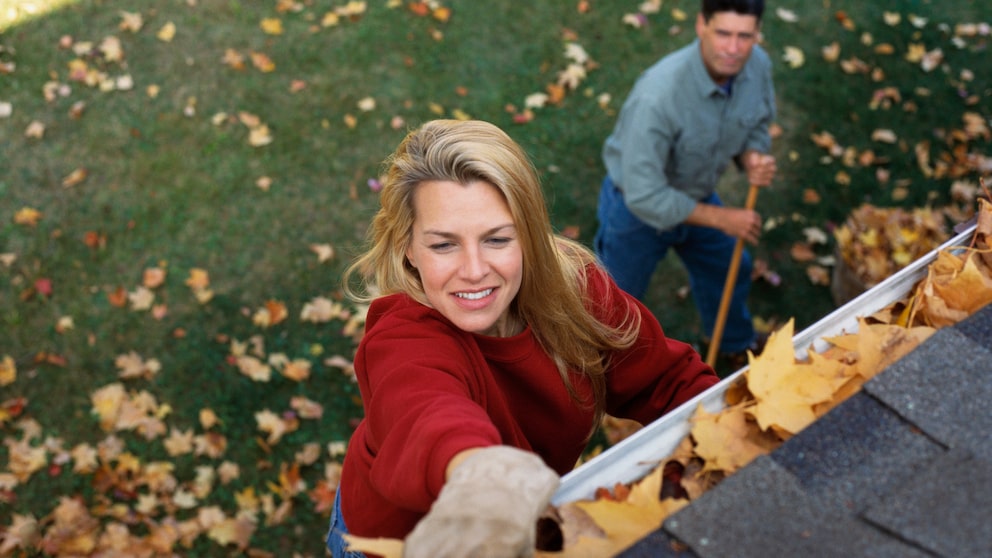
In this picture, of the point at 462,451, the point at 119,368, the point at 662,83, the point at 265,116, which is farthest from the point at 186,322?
the point at 462,451

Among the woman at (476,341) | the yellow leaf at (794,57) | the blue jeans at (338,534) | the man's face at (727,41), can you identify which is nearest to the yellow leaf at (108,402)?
the blue jeans at (338,534)

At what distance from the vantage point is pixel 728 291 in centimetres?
418

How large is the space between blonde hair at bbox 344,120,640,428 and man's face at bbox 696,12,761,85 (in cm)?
183

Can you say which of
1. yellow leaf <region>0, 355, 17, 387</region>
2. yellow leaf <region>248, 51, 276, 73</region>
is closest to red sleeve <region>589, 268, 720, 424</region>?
yellow leaf <region>0, 355, 17, 387</region>

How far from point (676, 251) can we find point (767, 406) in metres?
3.02

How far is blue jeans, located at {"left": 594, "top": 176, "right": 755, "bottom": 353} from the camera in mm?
4094

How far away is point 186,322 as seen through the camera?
16.3 feet

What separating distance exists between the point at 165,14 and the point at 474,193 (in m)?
→ 6.20

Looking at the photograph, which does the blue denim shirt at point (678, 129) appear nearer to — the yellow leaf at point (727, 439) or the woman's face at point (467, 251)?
the woman's face at point (467, 251)

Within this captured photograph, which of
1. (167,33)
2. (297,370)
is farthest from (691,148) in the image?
(167,33)

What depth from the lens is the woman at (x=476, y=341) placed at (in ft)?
5.08

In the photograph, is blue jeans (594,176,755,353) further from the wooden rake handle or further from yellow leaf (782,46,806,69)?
yellow leaf (782,46,806,69)

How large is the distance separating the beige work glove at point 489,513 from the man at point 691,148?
2.72 meters

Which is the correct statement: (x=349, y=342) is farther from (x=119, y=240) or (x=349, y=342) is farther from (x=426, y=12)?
(x=426, y=12)
